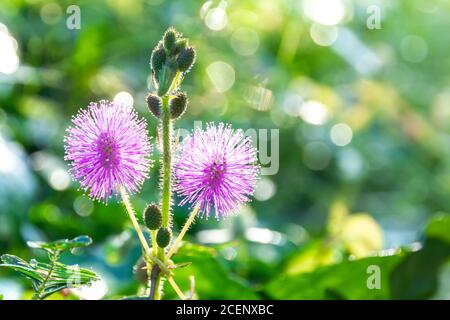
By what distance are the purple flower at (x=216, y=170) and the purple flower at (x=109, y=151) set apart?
3 centimetres

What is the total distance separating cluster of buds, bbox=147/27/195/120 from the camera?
512 mm

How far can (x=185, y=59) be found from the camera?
52cm

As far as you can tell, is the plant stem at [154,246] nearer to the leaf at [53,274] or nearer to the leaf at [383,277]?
the leaf at [53,274]

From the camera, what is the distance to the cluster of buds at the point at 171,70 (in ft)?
1.68

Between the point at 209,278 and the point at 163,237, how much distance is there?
9.5 inches

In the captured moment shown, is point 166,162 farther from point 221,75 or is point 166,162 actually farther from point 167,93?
point 221,75

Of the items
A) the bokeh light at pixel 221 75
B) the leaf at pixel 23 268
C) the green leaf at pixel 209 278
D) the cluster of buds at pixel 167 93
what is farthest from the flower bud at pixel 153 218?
the bokeh light at pixel 221 75

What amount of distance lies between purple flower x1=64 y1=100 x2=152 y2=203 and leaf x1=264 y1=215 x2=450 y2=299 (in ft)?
0.87

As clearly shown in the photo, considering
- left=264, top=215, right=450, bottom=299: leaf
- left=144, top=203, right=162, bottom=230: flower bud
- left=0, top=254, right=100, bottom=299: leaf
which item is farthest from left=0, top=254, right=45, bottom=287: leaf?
left=264, top=215, right=450, bottom=299: leaf

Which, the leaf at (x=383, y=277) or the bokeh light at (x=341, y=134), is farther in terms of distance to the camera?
the bokeh light at (x=341, y=134)

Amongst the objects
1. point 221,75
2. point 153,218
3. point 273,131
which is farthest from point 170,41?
point 221,75
